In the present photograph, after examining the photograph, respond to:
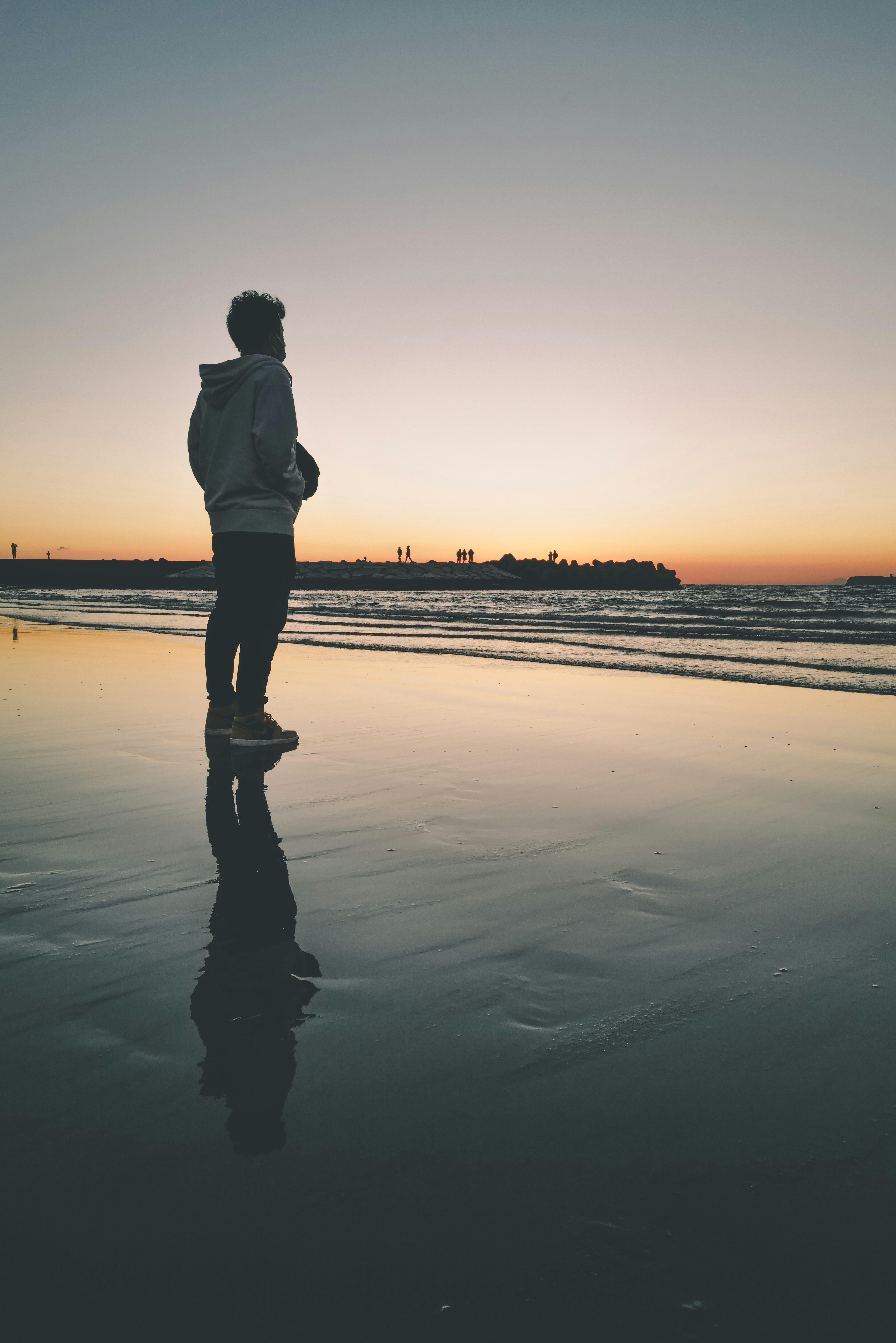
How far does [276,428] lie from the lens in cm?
351

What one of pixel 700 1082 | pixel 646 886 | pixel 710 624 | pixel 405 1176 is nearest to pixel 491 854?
pixel 646 886

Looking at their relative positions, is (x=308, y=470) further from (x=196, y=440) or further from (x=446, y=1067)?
(x=446, y=1067)

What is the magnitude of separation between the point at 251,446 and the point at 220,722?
1315 millimetres

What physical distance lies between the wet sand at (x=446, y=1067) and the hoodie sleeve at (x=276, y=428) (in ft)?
4.95

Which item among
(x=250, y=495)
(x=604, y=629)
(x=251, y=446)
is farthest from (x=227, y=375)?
(x=604, y=629)

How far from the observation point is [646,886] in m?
2.12

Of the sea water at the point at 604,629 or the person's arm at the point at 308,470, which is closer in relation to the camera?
the person's arm at the point at 308,470

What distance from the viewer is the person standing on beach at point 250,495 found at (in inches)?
140

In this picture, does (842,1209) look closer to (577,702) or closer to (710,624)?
(577,702)

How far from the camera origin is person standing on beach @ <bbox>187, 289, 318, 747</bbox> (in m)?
3.56

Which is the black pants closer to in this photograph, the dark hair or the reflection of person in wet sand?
the dark hair

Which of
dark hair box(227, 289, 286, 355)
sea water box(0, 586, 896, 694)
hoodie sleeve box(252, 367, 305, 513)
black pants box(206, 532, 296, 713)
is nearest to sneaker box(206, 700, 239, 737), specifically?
black pants box(206, 532, 296, 713)

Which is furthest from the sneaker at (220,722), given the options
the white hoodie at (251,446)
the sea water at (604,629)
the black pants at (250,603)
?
the sea water at (604,629)

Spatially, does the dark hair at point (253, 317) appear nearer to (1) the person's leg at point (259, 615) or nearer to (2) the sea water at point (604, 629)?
(1) the person's leg at point (259, 615)
